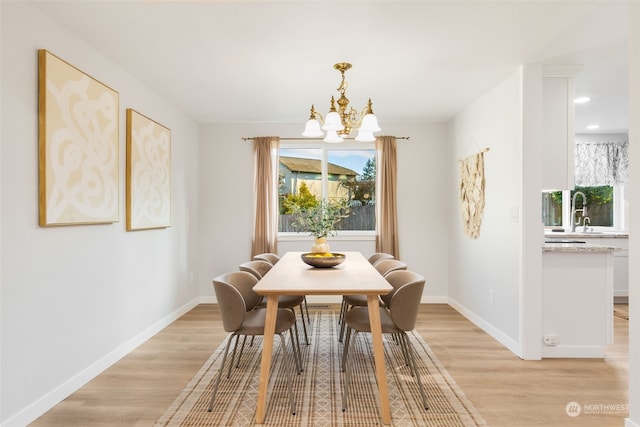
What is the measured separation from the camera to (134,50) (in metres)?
3.02

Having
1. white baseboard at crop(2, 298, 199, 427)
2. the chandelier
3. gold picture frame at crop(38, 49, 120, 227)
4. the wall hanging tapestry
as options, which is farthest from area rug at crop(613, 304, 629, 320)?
gold picture frame at crop(38, 49, 120, 227)

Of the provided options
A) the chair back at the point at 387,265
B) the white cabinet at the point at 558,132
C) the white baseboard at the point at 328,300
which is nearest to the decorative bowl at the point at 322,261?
the chair back at the point at 387,265

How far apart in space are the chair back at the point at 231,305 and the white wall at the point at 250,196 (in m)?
2.99

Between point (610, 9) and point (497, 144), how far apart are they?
157 cm

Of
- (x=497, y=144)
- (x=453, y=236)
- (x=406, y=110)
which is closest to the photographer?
(x=497, y=144)

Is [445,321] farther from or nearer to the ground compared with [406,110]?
nearer to the ground

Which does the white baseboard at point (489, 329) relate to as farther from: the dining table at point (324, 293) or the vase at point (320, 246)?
the vase at point (320, 246)

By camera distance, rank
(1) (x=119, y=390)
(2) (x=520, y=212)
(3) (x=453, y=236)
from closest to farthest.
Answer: (1) (x=119, y=390) → (2) (x=520, y=212) → (3) (x=453, y=236)

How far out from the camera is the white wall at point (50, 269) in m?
2.15

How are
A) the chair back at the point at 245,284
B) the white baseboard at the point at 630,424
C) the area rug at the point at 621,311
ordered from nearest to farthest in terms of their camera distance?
1. the white baseboard at the point at 630,424
2. the chair back at the point at 245,284
3. the area rug at the point at 621,311

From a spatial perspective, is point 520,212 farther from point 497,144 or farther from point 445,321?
point 445,321

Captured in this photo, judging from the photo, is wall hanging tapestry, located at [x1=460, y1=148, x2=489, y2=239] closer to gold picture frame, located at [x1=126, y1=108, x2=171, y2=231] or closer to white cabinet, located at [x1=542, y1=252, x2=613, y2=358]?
white cabinet, located at [x1=542, y1=252, x2=613, y2=358]

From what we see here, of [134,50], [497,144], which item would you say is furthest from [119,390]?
[497,144]

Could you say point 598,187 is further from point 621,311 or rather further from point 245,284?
point 245,284
